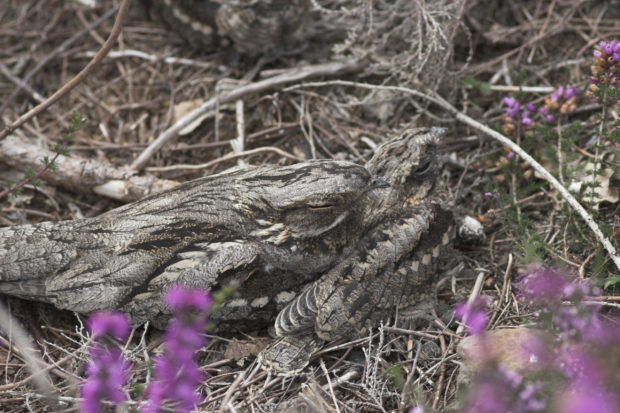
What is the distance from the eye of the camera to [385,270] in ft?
9.98

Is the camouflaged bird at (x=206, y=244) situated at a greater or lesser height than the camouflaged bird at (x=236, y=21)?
lesser

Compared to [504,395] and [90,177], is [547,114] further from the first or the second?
[90,177]

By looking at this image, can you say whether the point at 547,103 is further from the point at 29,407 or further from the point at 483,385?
the point at 29,407

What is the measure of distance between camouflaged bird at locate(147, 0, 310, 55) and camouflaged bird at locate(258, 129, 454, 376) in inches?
59.0

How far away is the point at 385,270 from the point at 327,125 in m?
1.48

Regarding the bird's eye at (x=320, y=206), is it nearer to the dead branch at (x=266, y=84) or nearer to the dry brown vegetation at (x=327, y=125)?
the dry brown vegetation at (x=327, y=125)

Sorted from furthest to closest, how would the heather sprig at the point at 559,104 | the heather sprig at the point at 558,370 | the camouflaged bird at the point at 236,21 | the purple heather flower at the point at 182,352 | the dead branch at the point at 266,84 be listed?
the camouflaged bird at the point at 236,21
the dead branch at the point at 266,84
the heather sprig at the point at 559,104
the purple heather flower at the point at 182,352
the heather sprig at the point at 558,370

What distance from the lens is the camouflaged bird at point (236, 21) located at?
165 inches

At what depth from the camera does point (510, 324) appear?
9.76ft

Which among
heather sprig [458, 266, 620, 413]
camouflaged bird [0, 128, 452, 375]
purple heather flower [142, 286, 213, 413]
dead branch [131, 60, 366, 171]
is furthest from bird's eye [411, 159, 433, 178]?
purple heather flower [142, 286, 213, 413]

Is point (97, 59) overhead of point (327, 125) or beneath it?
overhead

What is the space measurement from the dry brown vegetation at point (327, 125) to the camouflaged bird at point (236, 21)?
0.59 feet

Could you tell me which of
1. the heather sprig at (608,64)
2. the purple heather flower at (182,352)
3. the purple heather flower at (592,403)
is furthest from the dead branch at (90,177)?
the purple heather flower at (592,403)

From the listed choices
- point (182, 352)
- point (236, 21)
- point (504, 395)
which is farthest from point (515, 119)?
point (182, 352)
